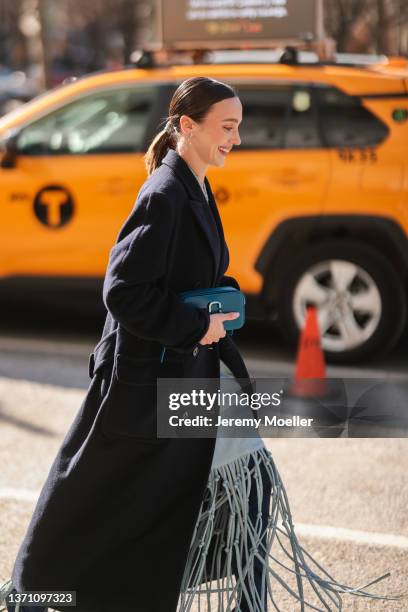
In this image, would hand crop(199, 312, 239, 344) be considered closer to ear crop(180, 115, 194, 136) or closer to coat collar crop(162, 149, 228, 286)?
coat collar crop(162, 149, 228, 286)

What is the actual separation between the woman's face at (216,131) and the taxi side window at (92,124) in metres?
3.94

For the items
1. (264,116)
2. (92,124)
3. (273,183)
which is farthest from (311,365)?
(92,124)

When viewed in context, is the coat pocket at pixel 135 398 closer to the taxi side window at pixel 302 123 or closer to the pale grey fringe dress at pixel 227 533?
the pale grey fringe dress at pixel 227 533

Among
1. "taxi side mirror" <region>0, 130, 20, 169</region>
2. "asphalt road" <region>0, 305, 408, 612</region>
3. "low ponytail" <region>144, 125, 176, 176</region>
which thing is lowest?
"asphalt road" <region>0, 305, 408, 612</region>

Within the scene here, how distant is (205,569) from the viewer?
9.52ft

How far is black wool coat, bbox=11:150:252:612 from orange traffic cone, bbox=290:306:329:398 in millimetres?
2824

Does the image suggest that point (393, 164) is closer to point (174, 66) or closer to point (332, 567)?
point (174, 66)

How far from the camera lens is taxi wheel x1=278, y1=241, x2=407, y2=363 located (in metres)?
6.33

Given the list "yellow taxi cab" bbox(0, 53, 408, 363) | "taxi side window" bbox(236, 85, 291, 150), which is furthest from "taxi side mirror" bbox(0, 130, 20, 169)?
"taxi side window" bbox(236, 85, 291, 150)

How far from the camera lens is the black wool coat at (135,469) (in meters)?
2.74

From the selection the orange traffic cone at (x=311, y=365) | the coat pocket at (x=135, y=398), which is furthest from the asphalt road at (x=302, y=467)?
the coat pocket at (x=135, y=398)

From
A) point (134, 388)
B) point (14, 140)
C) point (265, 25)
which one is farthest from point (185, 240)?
point (265, 25)

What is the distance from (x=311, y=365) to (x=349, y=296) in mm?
809

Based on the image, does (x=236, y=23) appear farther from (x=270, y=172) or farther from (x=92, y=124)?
(x=270, y=172)
